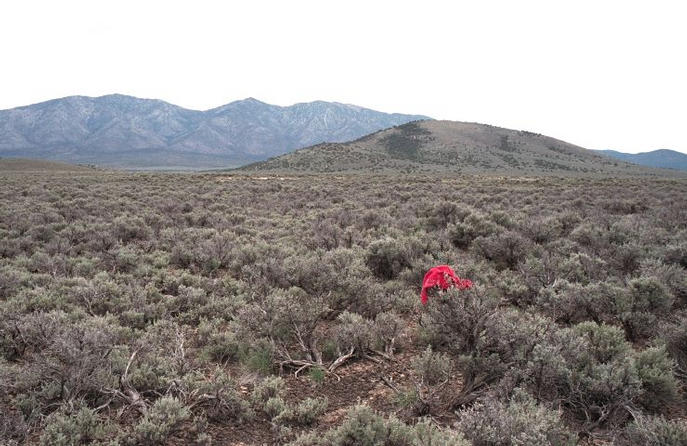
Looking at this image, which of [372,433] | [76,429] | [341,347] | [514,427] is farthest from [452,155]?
[76,429]

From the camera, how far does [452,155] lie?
340ft

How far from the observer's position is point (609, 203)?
19594 millimetres

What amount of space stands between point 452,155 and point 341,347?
104 m

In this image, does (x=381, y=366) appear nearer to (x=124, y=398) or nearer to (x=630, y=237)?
(x=124, y=398)

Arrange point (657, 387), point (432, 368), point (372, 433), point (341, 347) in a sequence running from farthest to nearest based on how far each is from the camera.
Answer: point (341, 347), point (432, 368), point (657, 387), point (372, 433)

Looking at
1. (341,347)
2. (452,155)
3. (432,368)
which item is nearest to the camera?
(432,368)

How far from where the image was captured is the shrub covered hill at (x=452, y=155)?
88375mm

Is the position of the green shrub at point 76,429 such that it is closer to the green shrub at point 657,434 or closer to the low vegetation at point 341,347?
the low vegetation at point 341,347

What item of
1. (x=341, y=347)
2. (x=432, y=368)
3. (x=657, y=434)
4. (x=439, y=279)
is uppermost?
(x=439, y=279)

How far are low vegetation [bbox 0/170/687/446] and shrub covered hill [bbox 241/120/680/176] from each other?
68.0m

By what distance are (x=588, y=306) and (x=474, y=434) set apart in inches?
167

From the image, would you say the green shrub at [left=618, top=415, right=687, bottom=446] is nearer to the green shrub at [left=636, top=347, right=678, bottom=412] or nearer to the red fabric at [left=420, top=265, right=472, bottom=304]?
the green shrub at [left=636, top=347, right=678, bottom=412]

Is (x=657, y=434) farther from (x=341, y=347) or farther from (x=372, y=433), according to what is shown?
(x=341, y=347)

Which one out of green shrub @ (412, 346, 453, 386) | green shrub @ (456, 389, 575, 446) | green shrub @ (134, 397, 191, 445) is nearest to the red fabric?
green shrub @ (412, 346, 453, 386)
